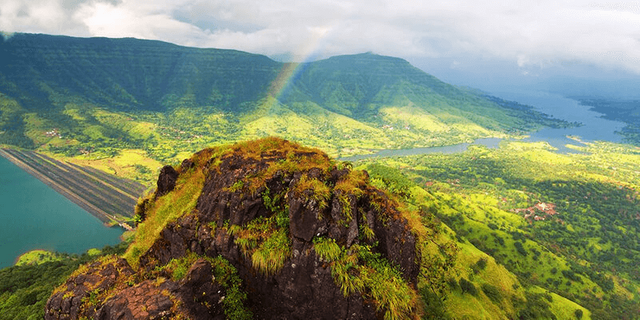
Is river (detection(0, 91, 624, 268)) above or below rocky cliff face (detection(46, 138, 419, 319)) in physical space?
below

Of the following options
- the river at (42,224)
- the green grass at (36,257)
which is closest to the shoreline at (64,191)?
the river at (42,224)

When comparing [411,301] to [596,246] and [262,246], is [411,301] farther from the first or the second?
[596,246]

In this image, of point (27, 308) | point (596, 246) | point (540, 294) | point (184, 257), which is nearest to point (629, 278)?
point (596, 246)

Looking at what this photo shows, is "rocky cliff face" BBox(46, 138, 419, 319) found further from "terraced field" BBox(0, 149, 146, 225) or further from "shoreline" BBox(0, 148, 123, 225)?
"shoreline" BBox(0, 148, 123, 225)

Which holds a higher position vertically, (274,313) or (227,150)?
(227,150)

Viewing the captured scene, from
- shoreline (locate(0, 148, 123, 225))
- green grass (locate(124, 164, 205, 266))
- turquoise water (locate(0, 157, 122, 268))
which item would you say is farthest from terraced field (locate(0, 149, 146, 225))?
green grass (locate(124, 164, 205, 266))

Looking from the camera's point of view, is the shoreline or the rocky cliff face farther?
the shoreline
